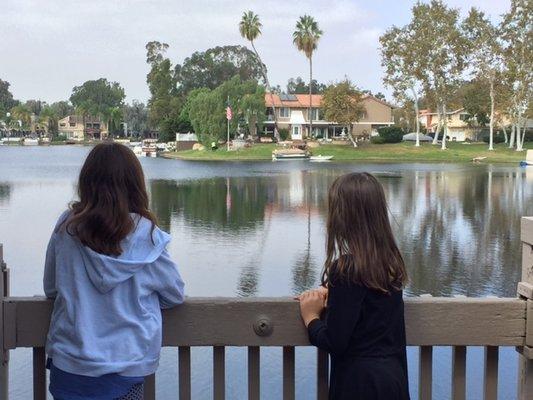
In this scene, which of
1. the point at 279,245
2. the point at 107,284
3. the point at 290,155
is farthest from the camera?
the point at 290,155

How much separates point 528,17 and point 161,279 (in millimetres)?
67968

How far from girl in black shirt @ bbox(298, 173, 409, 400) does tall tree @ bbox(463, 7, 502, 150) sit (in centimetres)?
6682

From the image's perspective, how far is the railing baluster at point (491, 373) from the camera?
3.17m

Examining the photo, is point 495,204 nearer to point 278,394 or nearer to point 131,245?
point 278,394

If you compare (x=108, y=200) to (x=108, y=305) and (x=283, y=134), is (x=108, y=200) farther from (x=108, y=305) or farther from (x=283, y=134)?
(x=283, y=134)

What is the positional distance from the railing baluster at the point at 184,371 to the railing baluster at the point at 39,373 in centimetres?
55

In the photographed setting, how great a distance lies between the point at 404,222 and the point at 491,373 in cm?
1676

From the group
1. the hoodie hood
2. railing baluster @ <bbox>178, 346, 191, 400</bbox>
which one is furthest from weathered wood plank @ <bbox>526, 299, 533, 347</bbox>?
the hoodie hood

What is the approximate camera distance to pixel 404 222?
777 inches

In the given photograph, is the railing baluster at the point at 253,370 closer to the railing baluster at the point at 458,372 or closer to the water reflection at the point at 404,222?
the railing baluster at the point at 458,372

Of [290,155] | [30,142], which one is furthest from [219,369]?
[30,142]

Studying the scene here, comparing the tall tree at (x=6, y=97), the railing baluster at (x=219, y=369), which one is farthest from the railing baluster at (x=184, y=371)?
the tall tree at (x=6, y=97)

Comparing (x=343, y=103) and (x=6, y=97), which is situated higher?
(x=6, y=97)

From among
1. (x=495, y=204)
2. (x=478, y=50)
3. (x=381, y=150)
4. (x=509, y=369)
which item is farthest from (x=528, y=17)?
(x=509, y=369)
